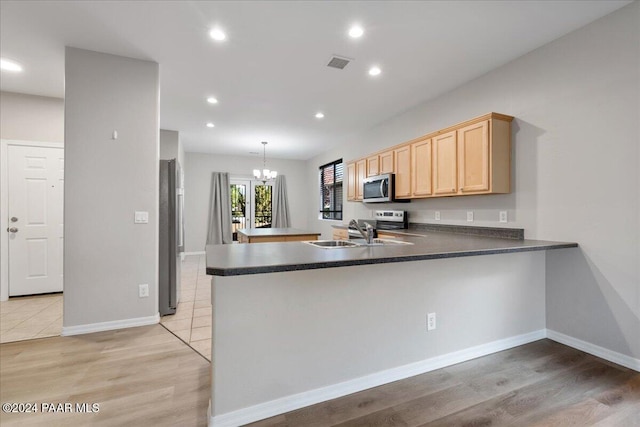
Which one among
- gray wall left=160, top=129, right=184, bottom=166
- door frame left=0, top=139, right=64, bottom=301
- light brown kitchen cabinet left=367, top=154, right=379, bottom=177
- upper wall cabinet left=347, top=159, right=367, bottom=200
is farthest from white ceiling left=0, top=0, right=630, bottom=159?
gray wall left=160, top=129, right=184, bottom=166

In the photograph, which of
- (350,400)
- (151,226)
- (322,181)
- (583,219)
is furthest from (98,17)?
(322,181)

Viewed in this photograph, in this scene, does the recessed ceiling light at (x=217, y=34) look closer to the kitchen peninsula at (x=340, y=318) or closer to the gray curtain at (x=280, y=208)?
the kitchen peninsula at (x=340, y=318)

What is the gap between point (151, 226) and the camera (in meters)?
3.12

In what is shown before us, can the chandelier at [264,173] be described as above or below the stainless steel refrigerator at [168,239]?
above

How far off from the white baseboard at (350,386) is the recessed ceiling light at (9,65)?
13.5ft

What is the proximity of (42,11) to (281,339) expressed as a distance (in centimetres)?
313

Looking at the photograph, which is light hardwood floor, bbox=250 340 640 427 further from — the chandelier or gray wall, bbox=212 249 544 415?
the chandelier

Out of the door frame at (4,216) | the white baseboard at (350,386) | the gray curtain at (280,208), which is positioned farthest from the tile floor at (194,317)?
the gray curtain at (280,208)

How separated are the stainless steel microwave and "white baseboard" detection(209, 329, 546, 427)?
2402mm

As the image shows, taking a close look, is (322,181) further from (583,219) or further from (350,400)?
(350,400)

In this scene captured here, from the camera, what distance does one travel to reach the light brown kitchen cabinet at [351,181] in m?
5.63

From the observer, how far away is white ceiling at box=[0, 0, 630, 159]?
229 centimetres

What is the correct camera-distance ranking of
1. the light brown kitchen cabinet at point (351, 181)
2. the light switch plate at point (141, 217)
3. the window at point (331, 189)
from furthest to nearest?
the window at point (331, 189), the light brown kitchen cabinet at point (351, 181), the light switch plate at point (141, 217)

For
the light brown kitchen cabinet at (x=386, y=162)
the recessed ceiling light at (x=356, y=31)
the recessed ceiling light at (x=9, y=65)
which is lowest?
the light brown kitchen cabinet at (x=386, y=162)
